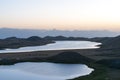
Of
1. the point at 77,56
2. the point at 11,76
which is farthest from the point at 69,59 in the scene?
the point at 11,76

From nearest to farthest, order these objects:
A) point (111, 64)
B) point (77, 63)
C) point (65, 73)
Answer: point (65, 73) < point (111, 64) < point (77, 63)

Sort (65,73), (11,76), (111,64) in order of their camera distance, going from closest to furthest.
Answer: (11,76) < (65,73) < (111,64)

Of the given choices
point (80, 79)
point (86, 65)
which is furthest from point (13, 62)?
point (80, 79)

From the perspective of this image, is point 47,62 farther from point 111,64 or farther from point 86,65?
point 111,64

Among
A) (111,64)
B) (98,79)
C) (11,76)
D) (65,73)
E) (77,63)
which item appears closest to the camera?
(98,79)

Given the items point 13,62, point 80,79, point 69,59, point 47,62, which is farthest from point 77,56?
point 80,79

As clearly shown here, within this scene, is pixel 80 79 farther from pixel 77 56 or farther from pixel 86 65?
pixel 77 56

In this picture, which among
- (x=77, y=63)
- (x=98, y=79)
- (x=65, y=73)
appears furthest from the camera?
(x=77, y=63)

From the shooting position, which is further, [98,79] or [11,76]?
[11,76]

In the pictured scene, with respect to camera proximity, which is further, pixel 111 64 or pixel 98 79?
pixel 111 64
